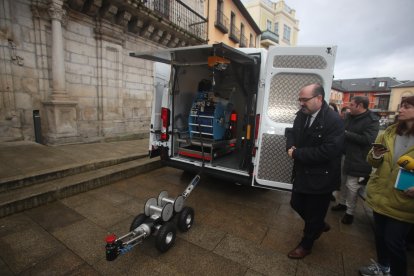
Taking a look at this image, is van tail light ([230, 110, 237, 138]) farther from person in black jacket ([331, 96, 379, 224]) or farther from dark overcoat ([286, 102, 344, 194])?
dark overcoat ([286, 102, 344, 194])

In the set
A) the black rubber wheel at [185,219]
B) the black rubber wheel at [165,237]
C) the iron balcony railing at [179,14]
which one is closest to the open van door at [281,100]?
the black rubber wheel at [185,219]

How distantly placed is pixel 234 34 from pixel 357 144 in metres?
16.4

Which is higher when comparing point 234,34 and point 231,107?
point 234,34

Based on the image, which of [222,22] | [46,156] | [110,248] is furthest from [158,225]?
[222,22]

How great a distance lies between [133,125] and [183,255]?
7030 millimetres

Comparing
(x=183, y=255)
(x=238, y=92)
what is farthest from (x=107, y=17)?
(x=183, y=255)

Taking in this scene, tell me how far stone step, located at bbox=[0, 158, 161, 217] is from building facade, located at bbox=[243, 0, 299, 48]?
25433 millimetres

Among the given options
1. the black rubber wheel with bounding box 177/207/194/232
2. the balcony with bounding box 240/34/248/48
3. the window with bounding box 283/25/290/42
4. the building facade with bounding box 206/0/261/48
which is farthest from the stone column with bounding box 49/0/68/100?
the window with bounding box 283/25/290/42

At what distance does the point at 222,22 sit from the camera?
15227mm

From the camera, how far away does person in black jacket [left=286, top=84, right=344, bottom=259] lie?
223 centimetres

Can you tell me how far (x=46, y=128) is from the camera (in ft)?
20.0

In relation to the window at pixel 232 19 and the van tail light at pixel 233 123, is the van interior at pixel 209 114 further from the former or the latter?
the window at pixel 232 19

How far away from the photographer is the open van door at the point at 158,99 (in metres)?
4.57

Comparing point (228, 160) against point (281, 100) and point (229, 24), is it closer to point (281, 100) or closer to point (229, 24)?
point (281, 100)
